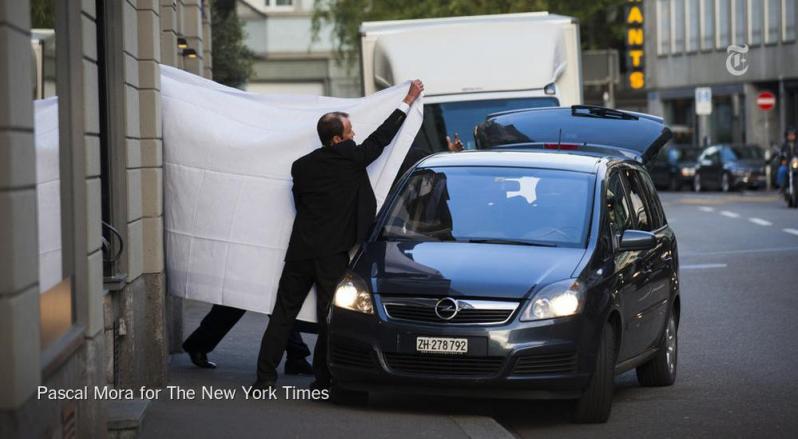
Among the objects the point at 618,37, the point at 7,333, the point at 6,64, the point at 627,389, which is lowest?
the point at 627,389

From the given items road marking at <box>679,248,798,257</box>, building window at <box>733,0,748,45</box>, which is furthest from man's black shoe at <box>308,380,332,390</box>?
building window at <box>733,0,748,45</box>

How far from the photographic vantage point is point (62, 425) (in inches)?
281

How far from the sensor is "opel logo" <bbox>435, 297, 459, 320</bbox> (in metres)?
9.35

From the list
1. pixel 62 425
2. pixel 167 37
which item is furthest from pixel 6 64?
pixel 167 37

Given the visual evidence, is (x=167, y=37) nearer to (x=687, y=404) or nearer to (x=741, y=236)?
(x=687, y=404)

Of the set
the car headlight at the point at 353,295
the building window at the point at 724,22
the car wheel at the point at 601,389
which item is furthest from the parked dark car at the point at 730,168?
the car headlight at the point at 353,295

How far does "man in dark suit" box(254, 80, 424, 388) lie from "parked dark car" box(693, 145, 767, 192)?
135ft

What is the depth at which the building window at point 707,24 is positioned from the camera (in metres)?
68.1

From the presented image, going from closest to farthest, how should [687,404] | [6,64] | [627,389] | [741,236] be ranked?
[6,64], [687,404], [627,389], [741,236]

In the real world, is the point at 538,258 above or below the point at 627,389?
above

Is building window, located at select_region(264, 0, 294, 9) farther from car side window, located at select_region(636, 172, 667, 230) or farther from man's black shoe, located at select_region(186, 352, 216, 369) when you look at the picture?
A: car side window, located at select_region(636, 172, 667, 230)

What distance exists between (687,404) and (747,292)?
27.4 ft

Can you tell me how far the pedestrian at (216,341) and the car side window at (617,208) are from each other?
105 inches

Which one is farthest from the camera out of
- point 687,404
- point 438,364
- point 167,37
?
point 167,37
